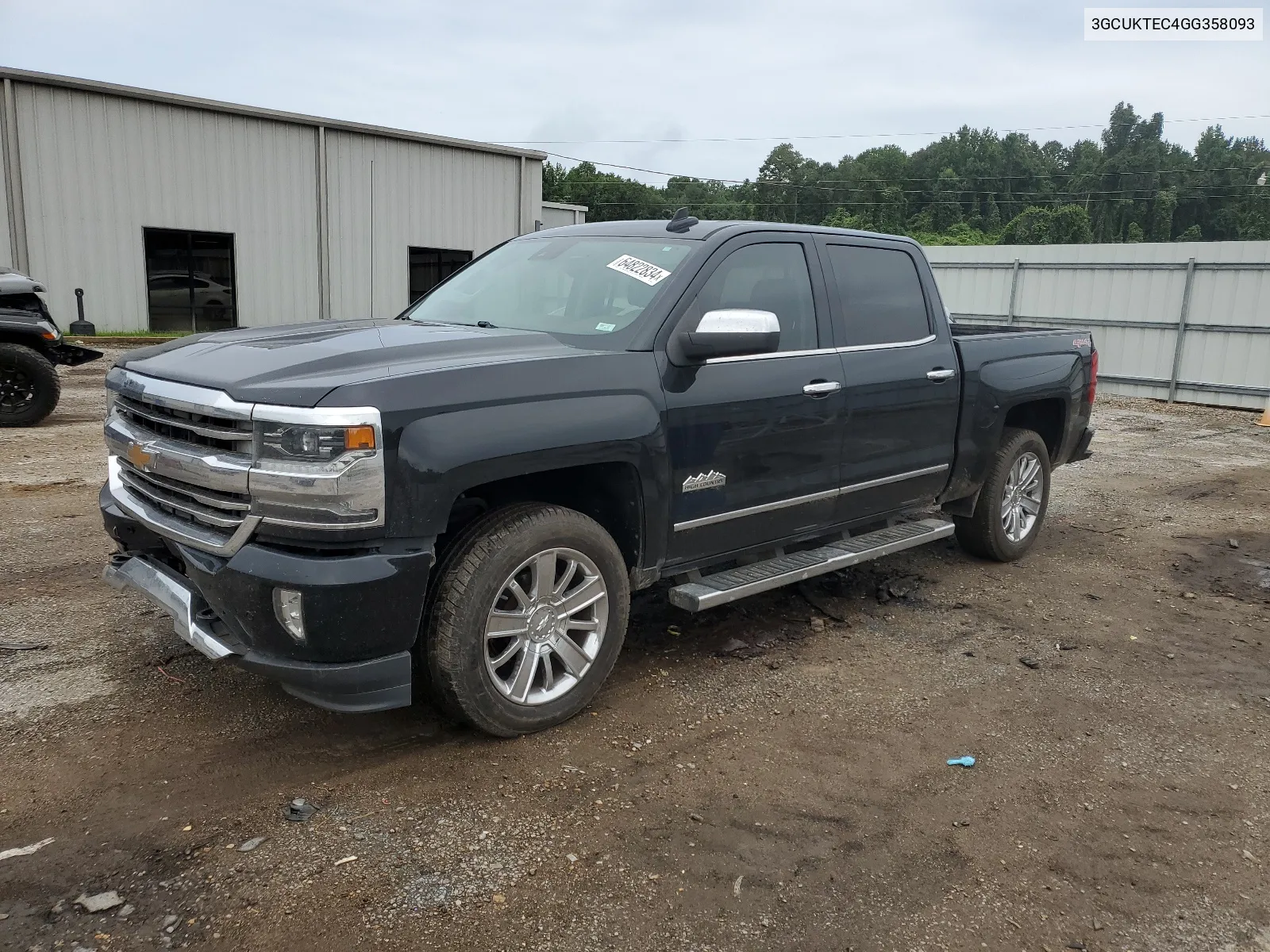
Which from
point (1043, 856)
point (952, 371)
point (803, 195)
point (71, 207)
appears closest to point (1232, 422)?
point (952, 371)

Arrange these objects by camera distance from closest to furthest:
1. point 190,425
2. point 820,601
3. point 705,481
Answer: point 190,425
point 705,481
point 820,601

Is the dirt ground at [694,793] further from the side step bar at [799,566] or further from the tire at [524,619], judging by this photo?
the side step bar at [799,566]

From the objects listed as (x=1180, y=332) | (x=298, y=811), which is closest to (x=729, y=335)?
(x=298, y=811)

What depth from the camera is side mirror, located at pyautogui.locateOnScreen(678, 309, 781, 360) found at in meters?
3.82

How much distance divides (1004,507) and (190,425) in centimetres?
483

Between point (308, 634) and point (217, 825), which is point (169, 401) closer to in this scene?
point (308, 634)

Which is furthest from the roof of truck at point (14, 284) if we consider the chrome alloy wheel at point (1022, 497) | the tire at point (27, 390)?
the chrome alloy wheel at point (1022, 497)

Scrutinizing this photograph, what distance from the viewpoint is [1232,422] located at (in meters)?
14.5

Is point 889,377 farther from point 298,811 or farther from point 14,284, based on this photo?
point 14,284

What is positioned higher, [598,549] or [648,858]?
[598,549]

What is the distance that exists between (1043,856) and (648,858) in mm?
1235

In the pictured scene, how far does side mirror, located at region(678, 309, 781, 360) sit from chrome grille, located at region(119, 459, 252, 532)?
1732 mm

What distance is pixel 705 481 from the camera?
403cm

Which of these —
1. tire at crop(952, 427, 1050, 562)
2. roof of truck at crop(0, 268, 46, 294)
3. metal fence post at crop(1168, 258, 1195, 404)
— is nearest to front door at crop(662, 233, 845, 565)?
tire at crop(952, 427, 1050, 562)
